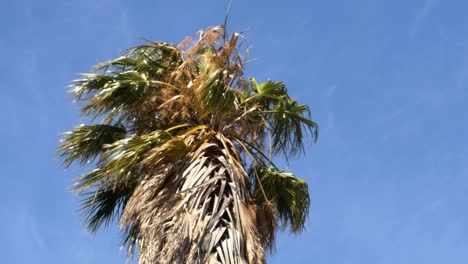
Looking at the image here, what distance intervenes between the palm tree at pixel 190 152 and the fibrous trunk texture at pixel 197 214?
0.5 inches

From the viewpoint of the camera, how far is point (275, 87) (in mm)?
12758

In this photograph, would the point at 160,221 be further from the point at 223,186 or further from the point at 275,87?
the point at 275,87

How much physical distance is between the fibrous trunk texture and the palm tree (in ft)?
0.04

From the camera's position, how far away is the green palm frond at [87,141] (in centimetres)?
1199

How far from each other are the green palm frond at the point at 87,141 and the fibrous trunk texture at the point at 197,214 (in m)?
1.30

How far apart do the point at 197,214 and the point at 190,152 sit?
116 cm

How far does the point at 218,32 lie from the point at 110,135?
194 centimetres

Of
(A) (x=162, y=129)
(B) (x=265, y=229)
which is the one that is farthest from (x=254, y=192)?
(A) (x=162, y=129)

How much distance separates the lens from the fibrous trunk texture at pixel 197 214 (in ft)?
33.3

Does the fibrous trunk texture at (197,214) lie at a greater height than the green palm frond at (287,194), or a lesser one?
lesser

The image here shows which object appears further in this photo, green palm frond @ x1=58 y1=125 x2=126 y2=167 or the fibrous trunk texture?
green palm frond @ x1=58 y1=125 x2=126 y2=167

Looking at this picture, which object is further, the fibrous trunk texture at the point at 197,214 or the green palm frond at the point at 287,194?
the green palm frond at the point at 287,194

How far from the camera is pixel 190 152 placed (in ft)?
37.2

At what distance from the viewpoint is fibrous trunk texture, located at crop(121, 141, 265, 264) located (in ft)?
33.3
